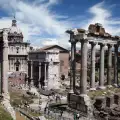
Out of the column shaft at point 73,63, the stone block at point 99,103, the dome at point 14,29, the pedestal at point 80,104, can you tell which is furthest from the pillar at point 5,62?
the dome at point 14,29

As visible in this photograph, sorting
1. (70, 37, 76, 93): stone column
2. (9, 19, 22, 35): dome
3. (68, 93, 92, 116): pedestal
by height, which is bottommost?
(68, 93, 92, 116): pedestal

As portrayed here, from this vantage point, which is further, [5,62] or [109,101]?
[109,101]

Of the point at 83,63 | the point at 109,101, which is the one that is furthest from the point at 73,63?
the point at 109,101

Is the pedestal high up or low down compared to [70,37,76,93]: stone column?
down

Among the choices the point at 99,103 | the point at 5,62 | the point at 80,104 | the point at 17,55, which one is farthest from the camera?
the point at 17,55

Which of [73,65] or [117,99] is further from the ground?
[73,65]

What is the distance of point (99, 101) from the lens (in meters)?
25.9

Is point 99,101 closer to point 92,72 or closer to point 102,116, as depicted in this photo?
point 102,116

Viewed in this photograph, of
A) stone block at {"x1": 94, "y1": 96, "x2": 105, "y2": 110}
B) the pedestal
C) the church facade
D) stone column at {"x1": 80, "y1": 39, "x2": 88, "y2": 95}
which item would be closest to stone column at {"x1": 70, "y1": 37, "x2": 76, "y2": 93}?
the pedestal

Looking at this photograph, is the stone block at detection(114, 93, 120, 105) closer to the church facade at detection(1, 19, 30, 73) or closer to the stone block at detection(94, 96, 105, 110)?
the stone block at detection(94, 96, 105, 110)

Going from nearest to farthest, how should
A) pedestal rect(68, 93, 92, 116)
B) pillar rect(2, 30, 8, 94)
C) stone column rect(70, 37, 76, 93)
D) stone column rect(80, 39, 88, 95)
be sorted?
pillar rect(2, 30, 8, 94) < pedestal rect(68, 93, 92, 116) < stone column rect(80, 39, 88, 95) < stone column rect(70, 37, 76, 93)

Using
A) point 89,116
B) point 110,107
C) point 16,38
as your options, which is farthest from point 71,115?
point 16,38

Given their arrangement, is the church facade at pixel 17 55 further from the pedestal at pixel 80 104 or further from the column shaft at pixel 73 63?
the pedestal at pixel 80 104

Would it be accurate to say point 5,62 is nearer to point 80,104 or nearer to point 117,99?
point 80,104
